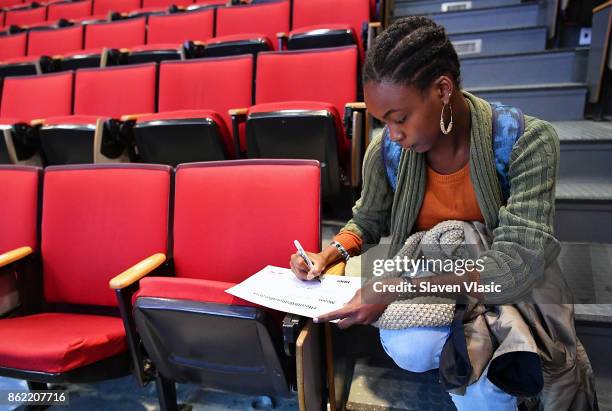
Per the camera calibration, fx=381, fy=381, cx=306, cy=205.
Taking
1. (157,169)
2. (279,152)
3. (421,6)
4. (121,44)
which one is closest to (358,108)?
(279,152)

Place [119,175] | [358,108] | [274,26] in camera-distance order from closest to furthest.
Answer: [119,175], [358,108], [274,26]

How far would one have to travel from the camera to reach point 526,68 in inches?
42.9

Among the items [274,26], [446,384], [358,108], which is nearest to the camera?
[446,384]

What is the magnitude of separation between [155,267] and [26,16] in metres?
2.60

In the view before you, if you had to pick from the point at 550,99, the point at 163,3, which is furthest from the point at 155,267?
the point at 163,3

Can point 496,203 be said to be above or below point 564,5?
below

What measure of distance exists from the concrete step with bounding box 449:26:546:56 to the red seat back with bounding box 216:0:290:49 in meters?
0.63

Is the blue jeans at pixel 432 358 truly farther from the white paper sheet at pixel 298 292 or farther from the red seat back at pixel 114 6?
the red seat back at pixel 114 6

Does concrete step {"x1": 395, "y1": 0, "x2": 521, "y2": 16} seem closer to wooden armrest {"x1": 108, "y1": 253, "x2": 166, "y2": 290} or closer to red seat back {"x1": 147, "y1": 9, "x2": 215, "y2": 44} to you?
red seat back {"x1": 147, "y1": 9, "x2": 215, "y2": 44}

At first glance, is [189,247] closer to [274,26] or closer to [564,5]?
[274,26]

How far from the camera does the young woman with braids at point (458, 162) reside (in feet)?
1.22

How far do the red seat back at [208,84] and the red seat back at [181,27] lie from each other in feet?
1.73

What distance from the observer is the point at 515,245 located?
37 centimetres

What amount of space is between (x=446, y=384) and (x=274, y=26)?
142cm
